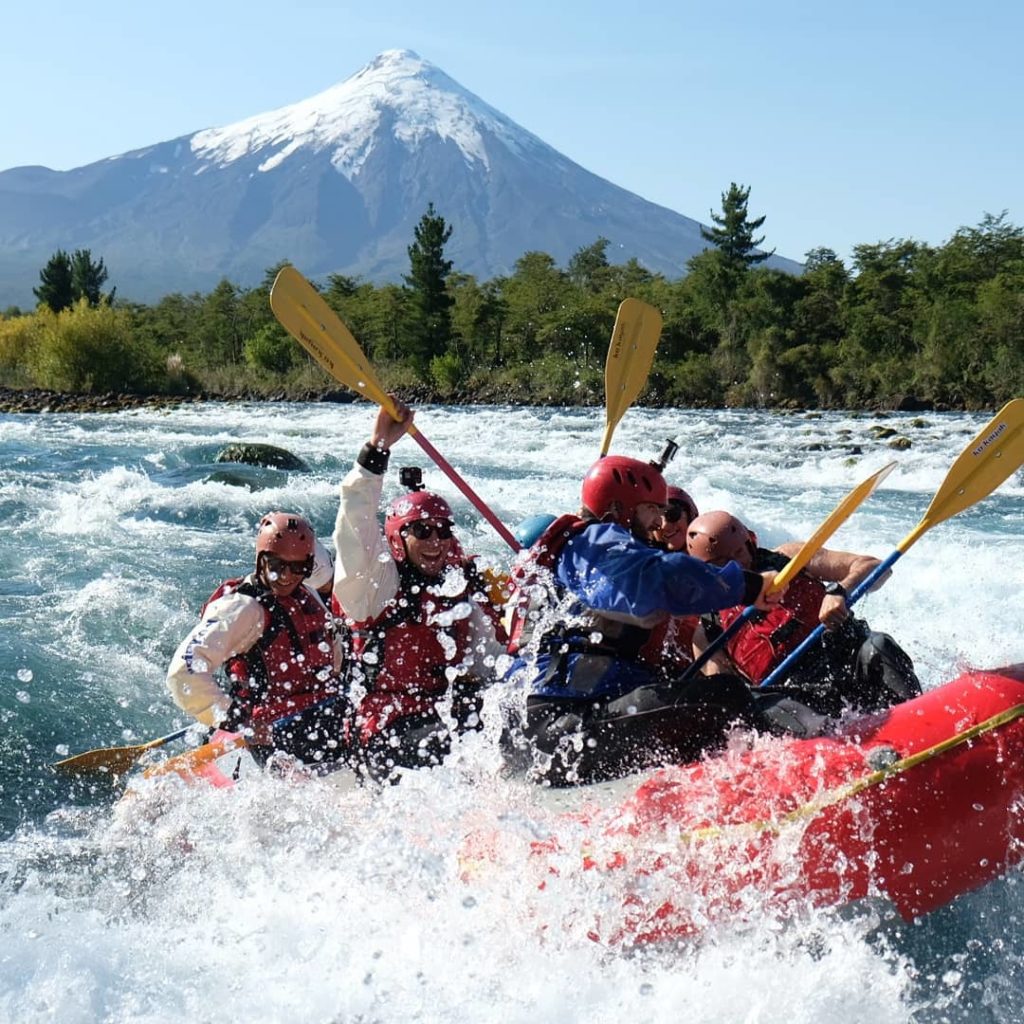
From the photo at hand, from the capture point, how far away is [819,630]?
13.8 ft

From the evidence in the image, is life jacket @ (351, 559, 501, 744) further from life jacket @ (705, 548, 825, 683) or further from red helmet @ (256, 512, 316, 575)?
life jacket @ (705, 548, 825, 683)

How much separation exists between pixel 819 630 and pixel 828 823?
103cm

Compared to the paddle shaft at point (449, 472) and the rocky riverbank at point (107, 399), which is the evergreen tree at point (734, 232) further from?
the paddle shaft at point (449, 472)

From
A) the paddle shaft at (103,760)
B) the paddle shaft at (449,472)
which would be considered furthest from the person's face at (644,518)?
the paddle shaft at (103,760)

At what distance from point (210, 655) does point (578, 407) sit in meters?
33.6

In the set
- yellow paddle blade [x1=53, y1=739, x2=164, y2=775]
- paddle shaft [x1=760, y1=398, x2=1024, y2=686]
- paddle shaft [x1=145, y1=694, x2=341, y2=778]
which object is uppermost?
paddle shaft [x1=760, y1=398, x2=1024, y2=686]

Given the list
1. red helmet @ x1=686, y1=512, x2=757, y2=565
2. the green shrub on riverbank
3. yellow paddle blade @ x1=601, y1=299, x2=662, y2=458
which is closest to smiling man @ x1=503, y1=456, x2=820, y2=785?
red helmet @ x1=686, y1=512, x2=757, y2=565

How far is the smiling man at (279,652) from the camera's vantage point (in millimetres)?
4512

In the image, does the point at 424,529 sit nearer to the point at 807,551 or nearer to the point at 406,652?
the point at 406,652

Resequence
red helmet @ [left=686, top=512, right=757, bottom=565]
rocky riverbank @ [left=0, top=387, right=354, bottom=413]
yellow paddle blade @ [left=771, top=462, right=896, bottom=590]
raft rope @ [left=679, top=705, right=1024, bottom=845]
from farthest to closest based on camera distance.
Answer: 1. rocky riverbank @ [left=0, top=387, right=354, bottom=413]
2. red helmet @ [left=686, top=512, right=757, bottom=565]
3. yellow paddle blade @ [left=771, top=462, right=896, bottom=590]
4. raft rope @ [left=679, top=705, right=1024, bottom=845]

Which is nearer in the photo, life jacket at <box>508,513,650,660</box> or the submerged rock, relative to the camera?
life jacket at <box>508,513,650,660</box>

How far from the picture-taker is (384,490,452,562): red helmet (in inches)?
167

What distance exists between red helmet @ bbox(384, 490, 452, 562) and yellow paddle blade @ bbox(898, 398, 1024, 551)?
1.79 m

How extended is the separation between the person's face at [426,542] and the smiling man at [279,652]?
0.65m
